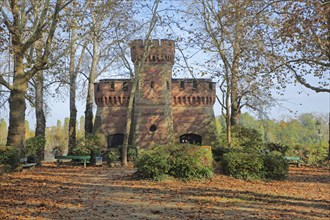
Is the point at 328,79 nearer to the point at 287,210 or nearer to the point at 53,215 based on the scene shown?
the point at 287,210

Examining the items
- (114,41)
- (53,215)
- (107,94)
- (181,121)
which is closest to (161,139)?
(181,121)

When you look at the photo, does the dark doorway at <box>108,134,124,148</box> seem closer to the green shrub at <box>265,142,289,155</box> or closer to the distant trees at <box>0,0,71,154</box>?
the green shrub at <box>265,142,289,155</box>

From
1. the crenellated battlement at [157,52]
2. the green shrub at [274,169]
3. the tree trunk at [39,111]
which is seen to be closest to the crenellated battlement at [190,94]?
the crenellated battlement at [157,52]

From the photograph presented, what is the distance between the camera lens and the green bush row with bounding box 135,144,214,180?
44.5 ft

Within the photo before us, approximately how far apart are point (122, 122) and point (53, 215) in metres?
23.5

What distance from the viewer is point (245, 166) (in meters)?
14.6

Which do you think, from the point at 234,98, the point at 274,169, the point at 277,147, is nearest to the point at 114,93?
the point at 234,98

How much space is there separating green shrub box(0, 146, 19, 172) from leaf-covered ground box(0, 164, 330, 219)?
65cm

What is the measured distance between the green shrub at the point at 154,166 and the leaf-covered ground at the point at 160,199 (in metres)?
0.42

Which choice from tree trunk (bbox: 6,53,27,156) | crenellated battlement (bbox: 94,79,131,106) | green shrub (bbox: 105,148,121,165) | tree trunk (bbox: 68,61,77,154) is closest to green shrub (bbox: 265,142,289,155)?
green shrub (bbox: 105,148,121,165)

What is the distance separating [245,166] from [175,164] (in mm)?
3088

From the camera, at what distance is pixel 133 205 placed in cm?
884

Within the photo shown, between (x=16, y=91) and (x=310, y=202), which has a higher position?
(x=16, y=91)

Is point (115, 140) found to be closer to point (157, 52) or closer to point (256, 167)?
point (157, 52)
